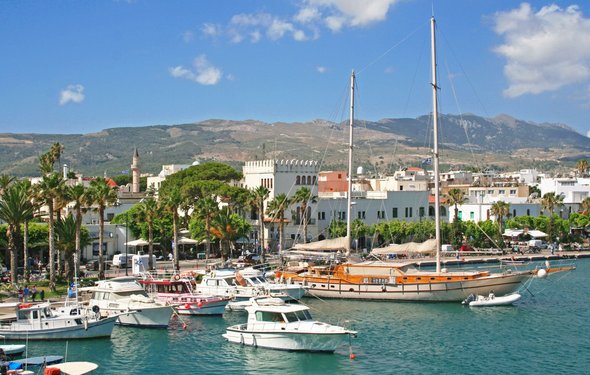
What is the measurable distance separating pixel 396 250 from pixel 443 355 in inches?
1220

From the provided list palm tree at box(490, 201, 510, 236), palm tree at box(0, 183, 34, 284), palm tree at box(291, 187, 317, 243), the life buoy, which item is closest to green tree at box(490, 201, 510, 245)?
palm tree at box(490, 201, 510, 236)

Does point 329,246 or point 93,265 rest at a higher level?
point 329,246

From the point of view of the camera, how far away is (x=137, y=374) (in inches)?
1533

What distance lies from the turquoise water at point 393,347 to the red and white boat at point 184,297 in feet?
3.03

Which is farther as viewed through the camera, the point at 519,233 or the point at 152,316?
the point at 519,233

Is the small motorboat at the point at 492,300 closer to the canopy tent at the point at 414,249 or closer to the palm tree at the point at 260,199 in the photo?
the canopy tent at the point at 414,249

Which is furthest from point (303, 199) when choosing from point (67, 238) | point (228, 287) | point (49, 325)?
point (49, 325)

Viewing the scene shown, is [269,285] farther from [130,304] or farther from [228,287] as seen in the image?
[130,304]

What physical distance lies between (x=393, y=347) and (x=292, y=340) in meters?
5.70

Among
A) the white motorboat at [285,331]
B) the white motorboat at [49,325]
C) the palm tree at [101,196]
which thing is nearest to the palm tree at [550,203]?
the palm tree at [101,196]

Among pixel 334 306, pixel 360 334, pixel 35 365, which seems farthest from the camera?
pixel 334 306

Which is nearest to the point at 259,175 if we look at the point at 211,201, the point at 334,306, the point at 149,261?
the point at 211,201

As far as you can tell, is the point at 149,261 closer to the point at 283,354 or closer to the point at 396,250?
the point at 396,250

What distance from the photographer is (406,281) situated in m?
61.5
